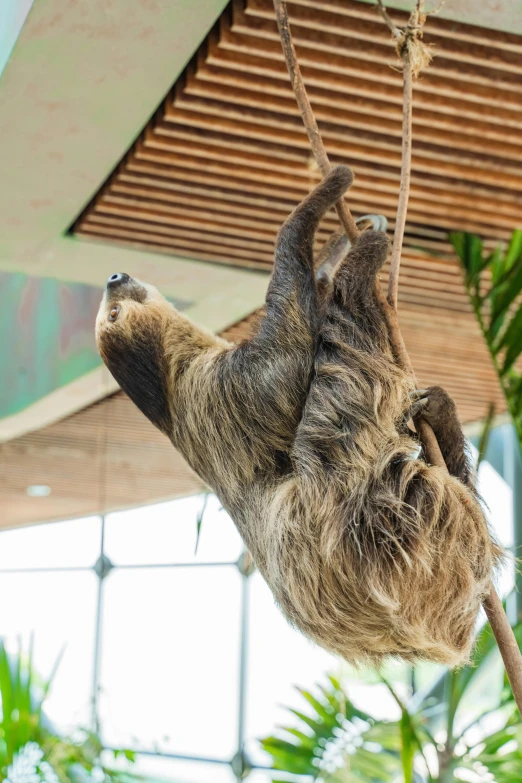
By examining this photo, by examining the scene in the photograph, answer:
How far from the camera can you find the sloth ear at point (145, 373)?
217cm

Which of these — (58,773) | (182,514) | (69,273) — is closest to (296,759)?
(58,773)

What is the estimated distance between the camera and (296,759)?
4.15 m

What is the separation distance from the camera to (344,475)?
171 cm

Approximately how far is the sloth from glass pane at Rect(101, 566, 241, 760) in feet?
10.9

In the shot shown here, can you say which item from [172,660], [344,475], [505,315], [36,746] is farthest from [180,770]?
[344,475]

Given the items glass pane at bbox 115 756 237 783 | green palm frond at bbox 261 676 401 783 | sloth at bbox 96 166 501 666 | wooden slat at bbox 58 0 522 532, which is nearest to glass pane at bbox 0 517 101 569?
glass pane at bbox 115 756 237 783

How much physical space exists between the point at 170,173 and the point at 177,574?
258cm

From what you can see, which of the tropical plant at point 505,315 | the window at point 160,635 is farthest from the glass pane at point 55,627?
the tropical plant at point 505,315

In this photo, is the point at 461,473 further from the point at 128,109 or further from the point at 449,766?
the point at 449,766

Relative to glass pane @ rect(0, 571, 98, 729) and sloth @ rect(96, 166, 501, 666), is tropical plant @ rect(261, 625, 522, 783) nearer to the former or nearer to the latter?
glass pane @ rect(0, 571, 98, 729)

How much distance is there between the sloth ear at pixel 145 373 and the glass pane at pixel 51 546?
114 inches

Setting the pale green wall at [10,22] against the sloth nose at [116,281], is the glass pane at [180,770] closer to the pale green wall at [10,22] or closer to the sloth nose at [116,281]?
the sloth nose at [116,281]

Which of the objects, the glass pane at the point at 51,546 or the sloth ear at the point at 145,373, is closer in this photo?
the sloth ear at the point at 145,373

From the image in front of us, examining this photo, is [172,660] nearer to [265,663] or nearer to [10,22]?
[265,663]
